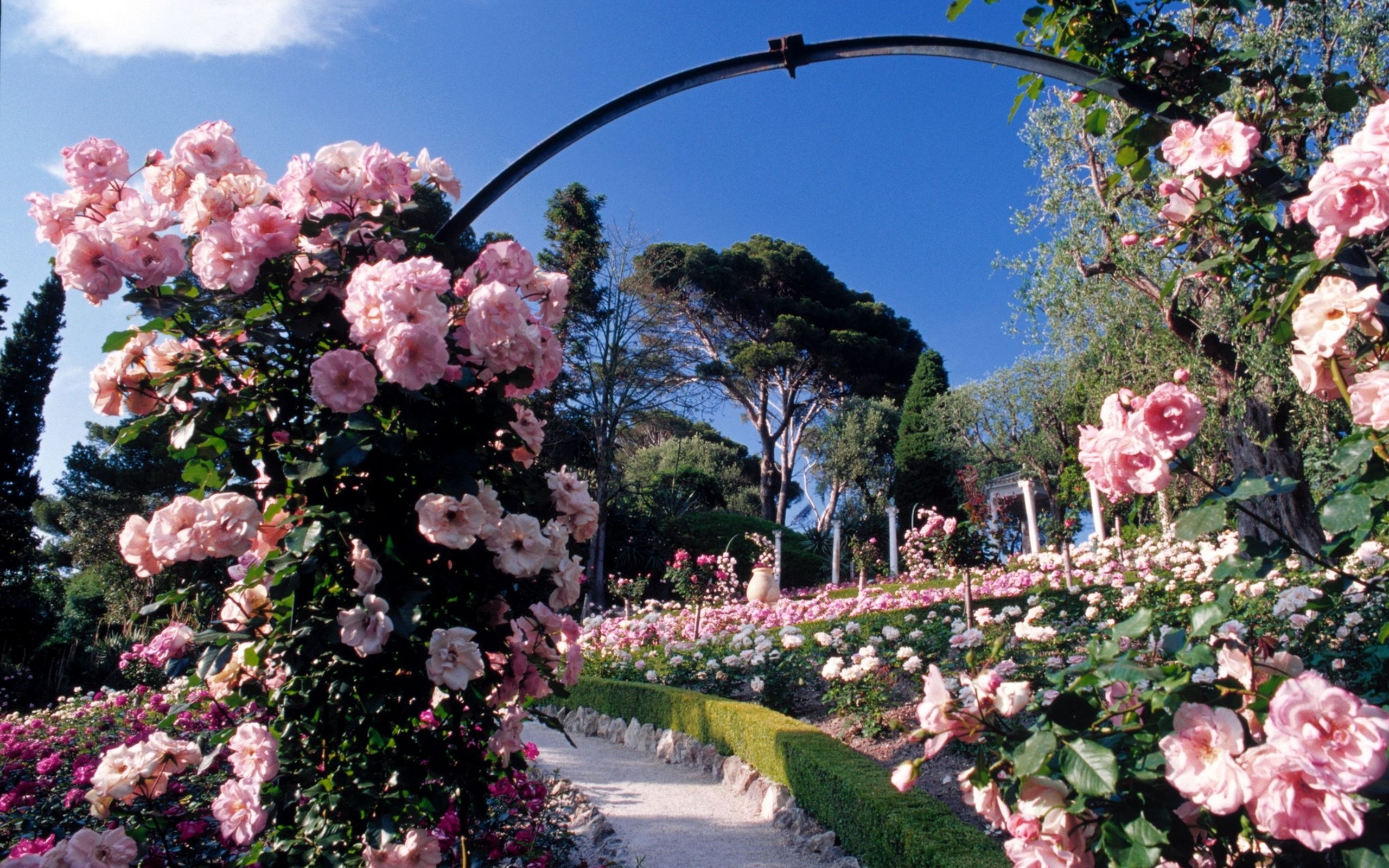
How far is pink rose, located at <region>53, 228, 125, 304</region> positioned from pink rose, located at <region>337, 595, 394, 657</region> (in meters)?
0.87

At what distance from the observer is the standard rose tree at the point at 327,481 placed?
1.72 m

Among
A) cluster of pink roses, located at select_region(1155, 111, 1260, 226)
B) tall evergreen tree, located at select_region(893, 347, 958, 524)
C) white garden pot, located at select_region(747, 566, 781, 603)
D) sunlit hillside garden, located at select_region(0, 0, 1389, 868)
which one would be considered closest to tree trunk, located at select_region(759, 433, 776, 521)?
tall evergreen tree, located at select_region(893, 347, 958, 524)

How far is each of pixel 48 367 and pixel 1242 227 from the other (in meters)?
24.3

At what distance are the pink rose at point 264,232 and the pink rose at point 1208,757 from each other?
6.39 ft

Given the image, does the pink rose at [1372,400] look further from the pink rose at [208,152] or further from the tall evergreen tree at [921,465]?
the tall evergreen tree at [921,465]

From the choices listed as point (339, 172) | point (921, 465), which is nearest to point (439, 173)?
point (339, 172)

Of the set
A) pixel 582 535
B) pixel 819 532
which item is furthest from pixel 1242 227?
pixel 819 532

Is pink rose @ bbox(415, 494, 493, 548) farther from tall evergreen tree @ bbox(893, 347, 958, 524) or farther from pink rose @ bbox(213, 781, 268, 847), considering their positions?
tall evergreen tree @ bbox(893, 347, 958, 524)

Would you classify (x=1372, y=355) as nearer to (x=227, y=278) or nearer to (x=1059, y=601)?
(x=227, y=278)

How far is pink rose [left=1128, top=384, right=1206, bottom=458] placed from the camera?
1426 millimetres

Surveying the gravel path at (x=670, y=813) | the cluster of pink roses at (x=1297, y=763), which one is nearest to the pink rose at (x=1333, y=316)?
the cluster of pink roses at (x=1297, y=763)

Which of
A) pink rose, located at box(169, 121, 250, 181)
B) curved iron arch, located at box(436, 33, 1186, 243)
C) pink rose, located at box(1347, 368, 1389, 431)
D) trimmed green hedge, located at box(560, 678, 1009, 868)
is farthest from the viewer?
trimmed green hedge, located at box(560, 678, 1009, 868)

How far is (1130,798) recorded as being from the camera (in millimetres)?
1244

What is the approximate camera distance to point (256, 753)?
1.75 meters
